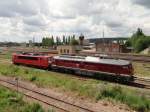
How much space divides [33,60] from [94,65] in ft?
54.9

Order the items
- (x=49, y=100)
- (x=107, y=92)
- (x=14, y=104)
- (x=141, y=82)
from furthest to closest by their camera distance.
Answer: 1. (x=141, y=82)
2. (x=107, y=92)
3. (x=49, y=100)
4. (x=14, y=104)

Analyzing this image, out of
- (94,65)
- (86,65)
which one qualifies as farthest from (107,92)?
(86,65)

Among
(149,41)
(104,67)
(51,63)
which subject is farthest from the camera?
(149,41)

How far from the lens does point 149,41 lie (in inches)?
3922

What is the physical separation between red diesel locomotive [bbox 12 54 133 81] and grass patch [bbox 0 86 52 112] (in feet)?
44.3

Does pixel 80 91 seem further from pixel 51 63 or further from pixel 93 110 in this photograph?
pixel 51 63

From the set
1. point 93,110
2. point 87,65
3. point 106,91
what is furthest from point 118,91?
point 87,65

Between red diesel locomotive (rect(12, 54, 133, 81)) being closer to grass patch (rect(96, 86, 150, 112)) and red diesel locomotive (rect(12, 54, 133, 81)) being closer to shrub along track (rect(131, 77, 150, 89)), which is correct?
shrub along track (rect(131, 77, 150, 89))

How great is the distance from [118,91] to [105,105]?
340cm

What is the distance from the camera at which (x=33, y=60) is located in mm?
48625

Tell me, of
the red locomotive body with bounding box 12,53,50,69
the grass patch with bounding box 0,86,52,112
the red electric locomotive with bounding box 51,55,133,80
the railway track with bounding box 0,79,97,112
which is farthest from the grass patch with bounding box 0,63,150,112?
the red locomotive body with bounding box 12,53,50,69

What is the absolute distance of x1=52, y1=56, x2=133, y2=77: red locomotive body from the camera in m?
32.2

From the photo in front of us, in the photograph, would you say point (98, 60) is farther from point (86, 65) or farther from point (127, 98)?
point (127, 98)

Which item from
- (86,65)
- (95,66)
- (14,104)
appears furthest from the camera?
(86,65)
